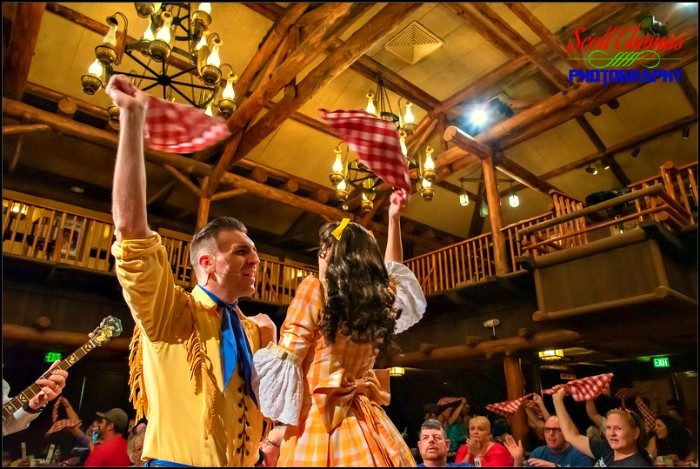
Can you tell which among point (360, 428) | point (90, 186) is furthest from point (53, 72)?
point (360, 428)

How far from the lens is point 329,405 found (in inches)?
59.7

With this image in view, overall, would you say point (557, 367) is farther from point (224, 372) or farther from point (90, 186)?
point (224, 372)

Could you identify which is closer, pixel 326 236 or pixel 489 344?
pixel 326 236

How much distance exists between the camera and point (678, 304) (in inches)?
247

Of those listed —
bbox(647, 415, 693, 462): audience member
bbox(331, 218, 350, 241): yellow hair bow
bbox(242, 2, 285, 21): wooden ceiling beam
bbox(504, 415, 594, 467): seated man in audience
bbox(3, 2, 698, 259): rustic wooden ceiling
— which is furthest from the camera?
bbox(242, 2, 285, 21): wooden ceiling beam

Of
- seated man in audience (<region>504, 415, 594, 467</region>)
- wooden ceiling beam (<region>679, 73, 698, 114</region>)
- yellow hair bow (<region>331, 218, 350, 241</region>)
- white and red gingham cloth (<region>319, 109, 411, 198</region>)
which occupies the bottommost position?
seated man in audience (<region>504, 415, 594, 467</region>)

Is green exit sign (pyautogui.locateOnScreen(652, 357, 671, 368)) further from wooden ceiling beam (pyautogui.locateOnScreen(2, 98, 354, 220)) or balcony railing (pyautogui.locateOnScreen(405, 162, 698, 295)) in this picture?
wooden ceiling beam (pyautogui.locateOnScreen(2, 98, 354, 220))

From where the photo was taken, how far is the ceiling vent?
8.08 metres

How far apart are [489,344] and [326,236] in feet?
27.5

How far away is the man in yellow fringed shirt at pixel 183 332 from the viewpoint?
1198mm

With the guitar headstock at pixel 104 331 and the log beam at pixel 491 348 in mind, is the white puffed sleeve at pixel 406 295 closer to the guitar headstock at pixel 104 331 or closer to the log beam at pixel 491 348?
the guitar headstock at pixel 104 331

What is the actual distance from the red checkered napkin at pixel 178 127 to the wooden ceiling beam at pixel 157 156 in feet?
20.3

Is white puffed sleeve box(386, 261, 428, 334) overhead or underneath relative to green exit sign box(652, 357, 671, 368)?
underneath

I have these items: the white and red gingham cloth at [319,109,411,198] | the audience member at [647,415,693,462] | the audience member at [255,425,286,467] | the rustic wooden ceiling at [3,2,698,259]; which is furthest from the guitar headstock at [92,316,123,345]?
the audience member at [647,415,693,462]
